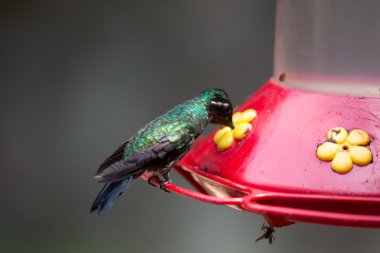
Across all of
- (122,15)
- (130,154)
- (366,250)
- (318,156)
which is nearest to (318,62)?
(318,156)

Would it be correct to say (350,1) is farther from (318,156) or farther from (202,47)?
(202,47)

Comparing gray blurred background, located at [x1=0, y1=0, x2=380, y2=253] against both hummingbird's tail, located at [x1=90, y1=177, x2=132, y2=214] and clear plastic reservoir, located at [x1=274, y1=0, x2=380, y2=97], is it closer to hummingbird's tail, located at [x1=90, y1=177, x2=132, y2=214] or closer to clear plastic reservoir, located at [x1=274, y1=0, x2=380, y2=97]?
clear plastic reservoir, located at [x1=274, y1=0, x2=380, y2=97]

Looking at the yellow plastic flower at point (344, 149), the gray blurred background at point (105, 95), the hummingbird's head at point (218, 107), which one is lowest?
the gray blurred background at point (105, 95)

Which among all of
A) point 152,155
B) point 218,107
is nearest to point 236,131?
point 218,107

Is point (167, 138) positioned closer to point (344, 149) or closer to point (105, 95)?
point (344, 149)

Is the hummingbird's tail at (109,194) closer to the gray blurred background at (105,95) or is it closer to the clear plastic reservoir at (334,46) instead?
the clear plastic reservoir at (334,46)

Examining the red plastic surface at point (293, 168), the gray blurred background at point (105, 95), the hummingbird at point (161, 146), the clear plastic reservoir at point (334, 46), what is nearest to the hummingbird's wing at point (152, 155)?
the hummingbird at point (161, 146)

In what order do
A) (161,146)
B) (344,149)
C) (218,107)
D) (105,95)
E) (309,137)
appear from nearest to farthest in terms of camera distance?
(344,149) < (309,137) < (161,146) < (218,107) < (105,95)
